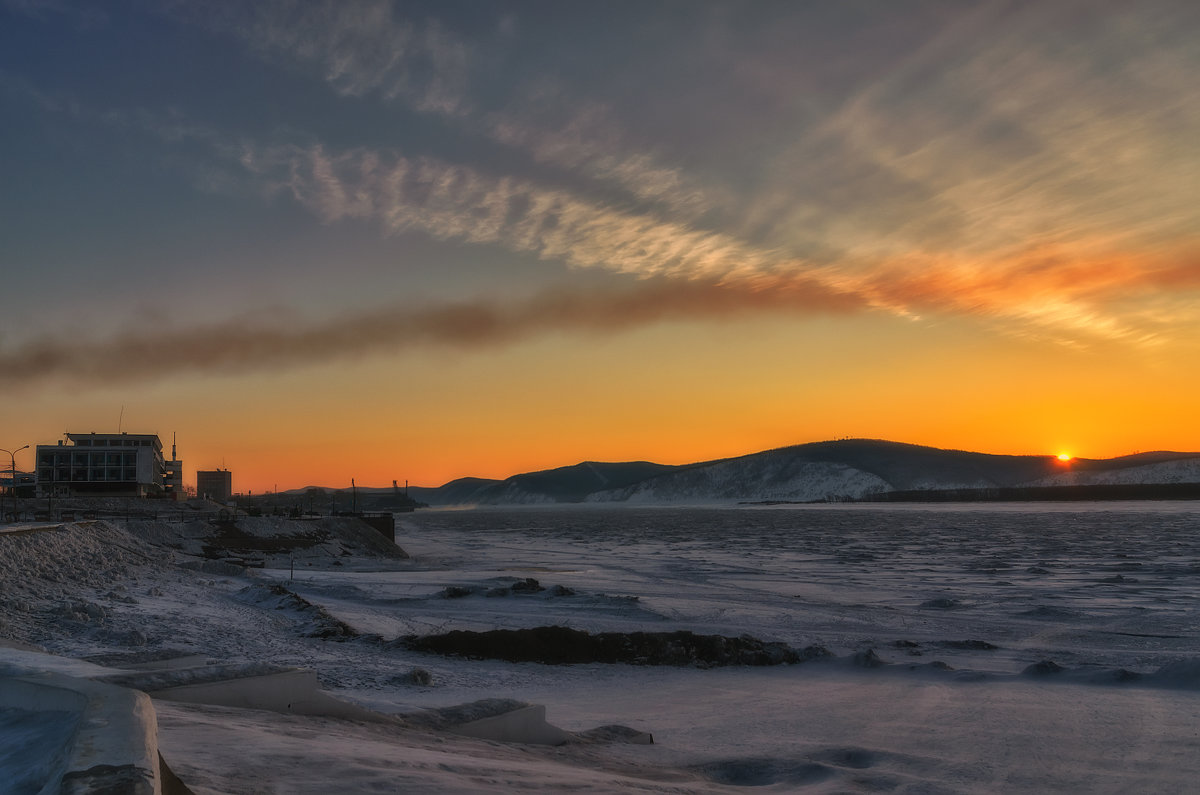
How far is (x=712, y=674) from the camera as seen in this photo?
1546 centimetres

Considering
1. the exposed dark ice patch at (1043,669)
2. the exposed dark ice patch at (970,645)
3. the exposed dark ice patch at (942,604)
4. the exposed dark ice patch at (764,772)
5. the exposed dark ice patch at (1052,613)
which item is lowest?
the exposed dark ice patch at (942,604)

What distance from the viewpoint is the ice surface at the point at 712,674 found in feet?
23.8

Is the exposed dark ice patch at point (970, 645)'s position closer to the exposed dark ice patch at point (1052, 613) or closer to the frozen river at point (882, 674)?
the frozen river at point (882, 674)

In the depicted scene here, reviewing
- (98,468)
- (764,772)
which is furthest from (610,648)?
(98,468)

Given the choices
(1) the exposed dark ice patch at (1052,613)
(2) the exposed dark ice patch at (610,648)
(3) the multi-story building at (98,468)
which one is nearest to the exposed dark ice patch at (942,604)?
(1) the exposed dark ice patch at (1052,613)

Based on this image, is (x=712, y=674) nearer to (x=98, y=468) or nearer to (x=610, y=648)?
(x=610, y=648)

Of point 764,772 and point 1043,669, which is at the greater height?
point 764,772

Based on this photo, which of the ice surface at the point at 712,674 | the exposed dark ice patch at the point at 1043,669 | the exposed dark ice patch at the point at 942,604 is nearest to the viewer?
the ice surface at the point at 712,674

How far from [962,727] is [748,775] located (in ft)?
12.6

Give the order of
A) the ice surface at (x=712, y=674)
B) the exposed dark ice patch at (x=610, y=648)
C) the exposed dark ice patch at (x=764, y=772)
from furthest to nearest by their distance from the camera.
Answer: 1. the exposed dark ice patch at (x=610, y=648)
2. the exposed dark ice patch at (x=764, y=772)
3. the ice surface at (x=712, y=674)

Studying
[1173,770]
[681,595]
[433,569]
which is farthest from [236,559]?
[1173,770]

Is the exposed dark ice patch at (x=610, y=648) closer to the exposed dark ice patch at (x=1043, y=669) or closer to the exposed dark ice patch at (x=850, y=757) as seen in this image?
the exposed dark ice patch at (x=1043, y=669)

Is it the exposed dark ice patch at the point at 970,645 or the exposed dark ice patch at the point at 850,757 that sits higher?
the exposed dark ice patch at the point at 850,757

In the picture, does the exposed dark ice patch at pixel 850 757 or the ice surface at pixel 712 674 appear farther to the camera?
the exposed dark ice patch at pixel 850 757
